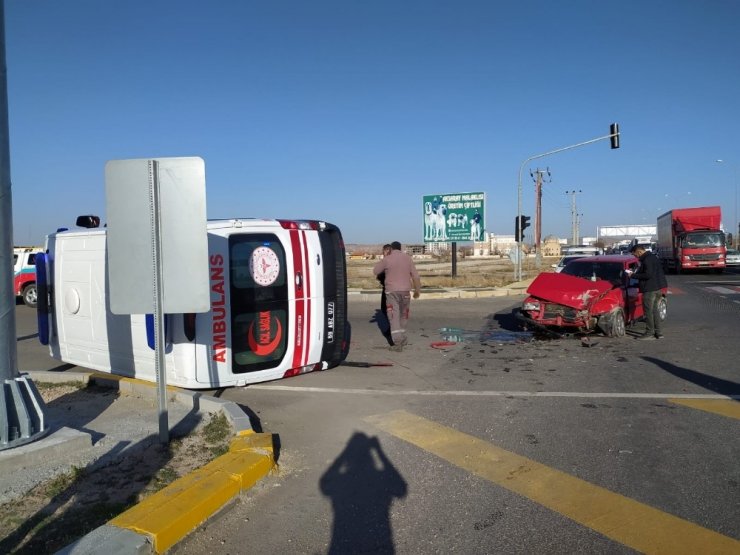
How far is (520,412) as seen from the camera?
6.14 m

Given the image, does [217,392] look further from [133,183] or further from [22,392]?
[133,183]

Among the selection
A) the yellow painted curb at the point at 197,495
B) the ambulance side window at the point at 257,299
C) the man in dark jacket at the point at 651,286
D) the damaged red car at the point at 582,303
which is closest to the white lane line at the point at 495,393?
the ambulance side window at the point at 257,299

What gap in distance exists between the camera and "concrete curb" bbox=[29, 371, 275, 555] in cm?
314

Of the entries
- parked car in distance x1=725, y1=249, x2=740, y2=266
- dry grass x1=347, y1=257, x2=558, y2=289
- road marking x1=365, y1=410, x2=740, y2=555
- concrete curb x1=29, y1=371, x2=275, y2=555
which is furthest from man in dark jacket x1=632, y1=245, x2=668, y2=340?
parked car in distance x1=725, y1=249, x2=740, y2=266

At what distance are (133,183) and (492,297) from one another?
1738cm

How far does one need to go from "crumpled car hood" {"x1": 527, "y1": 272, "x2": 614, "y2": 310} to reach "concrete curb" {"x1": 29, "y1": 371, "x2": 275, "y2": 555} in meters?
7.30

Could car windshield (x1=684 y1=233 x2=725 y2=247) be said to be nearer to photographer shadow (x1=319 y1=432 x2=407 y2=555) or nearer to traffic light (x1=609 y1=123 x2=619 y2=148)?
traffic light (x1=609 y1=123 x2=619 y2=148)

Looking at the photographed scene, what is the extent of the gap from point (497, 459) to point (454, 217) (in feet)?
79.4

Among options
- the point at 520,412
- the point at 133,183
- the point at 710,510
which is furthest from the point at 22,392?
the point at 710,510

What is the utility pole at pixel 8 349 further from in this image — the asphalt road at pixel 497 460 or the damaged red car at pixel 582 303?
the damaged red car at pixel 582 303

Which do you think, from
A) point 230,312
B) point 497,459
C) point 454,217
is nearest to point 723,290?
point 454,217

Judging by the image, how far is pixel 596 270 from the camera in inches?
472

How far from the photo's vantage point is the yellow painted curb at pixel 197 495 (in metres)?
3.32

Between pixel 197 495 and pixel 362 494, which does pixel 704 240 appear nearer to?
pixel 362 494
